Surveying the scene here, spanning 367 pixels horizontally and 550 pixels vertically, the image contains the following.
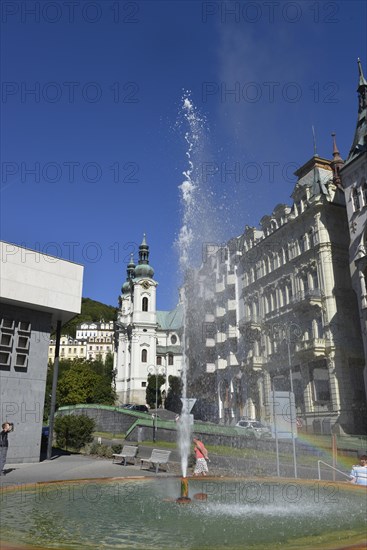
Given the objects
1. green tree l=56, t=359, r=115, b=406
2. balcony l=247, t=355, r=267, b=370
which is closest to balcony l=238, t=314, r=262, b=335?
balcony l=247, t=355, r=267, b=370

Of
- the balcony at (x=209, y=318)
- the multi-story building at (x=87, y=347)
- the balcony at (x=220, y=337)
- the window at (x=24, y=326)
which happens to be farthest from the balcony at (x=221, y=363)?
the multi-story building at (x=87, y=347)

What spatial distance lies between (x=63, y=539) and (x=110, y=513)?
271 centimetres

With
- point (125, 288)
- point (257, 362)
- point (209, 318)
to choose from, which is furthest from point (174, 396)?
point (257, 362)

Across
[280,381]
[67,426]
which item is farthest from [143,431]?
[280,381]

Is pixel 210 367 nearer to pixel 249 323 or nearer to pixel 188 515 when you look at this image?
pixel 249 323

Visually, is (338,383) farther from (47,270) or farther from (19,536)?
(19,536)

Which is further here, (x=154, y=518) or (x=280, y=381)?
(x=280, y=381)

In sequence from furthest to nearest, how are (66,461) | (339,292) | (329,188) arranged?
(329,188) → (339,292) → (66,461)

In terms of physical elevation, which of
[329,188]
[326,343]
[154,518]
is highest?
[329,188]

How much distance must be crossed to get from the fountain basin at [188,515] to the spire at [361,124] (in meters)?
34.9

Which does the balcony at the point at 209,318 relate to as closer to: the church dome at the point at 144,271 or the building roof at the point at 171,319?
the church dome at the point at 144,271

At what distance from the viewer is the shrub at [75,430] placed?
96.6 ft

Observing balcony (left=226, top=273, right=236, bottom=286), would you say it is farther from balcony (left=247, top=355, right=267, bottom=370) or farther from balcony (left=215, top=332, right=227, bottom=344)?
balcony (left=247, top=355, right=267, bottom=370)

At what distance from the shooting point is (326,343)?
1693 inches
